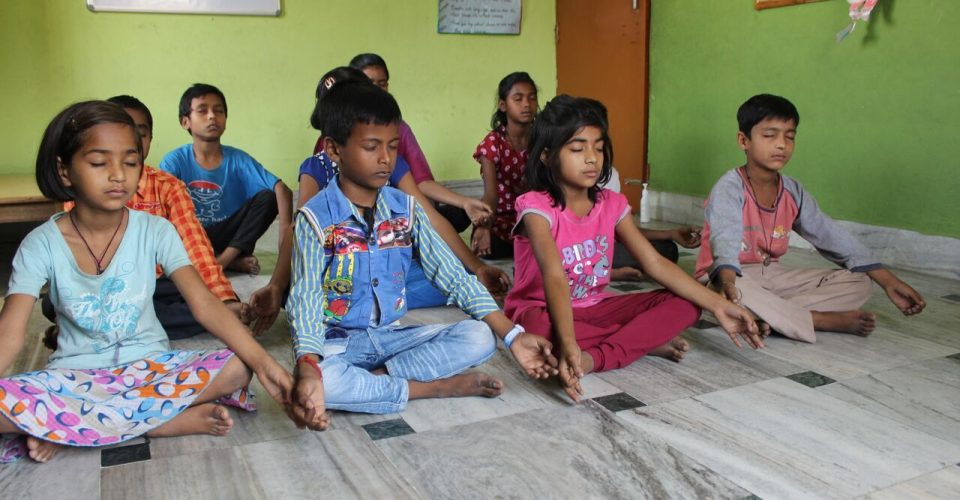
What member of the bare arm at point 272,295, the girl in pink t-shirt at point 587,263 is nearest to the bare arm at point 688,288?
the girl in pink t-shirt at point 587,263

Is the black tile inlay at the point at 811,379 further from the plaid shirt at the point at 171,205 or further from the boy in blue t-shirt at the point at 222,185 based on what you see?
the boy in blue t-shirt at the point at 222,185

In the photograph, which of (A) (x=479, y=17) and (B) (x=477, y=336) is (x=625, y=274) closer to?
(B) (x=477, y=336)

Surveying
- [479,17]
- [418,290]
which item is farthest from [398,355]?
[479,17]

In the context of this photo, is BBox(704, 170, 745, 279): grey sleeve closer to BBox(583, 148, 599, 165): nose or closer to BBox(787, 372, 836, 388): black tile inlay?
BBox(787, 372, 836, 388): black tile inlay

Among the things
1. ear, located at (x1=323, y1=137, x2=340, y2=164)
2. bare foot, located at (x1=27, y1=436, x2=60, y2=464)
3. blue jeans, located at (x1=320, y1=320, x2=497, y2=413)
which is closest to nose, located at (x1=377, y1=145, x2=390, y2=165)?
ear, located at (x1=323, y1=137, x2=340, y2=164)

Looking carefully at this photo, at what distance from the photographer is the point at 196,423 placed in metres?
1.54

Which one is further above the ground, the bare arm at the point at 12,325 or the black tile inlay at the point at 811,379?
the bare arm at the point at 12,325

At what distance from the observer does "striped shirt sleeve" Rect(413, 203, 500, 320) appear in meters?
1.73

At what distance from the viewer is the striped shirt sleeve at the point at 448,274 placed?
173cm

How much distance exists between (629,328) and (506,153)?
1.39m

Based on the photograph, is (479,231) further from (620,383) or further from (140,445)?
(140,445)

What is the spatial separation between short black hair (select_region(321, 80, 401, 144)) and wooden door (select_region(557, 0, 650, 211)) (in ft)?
9.58

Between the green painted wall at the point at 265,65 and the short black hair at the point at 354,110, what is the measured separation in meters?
2.96

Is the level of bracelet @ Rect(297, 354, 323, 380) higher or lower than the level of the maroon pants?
higher
